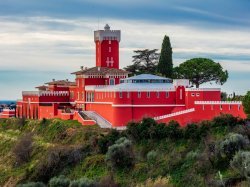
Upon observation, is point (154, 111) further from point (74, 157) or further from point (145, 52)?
point (145, 52)

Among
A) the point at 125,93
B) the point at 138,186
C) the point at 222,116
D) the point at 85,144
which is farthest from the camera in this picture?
the point at 125,93

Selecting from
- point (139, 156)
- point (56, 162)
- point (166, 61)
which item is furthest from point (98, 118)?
point (166, 61)

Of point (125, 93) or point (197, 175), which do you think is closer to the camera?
point (197, 175)

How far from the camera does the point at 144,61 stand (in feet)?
284

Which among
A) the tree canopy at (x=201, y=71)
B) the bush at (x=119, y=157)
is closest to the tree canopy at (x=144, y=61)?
the tree canopy at (x=201, y=71)

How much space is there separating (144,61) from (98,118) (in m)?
18.7

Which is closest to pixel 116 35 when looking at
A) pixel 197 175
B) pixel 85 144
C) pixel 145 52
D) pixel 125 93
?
pixel 145 52

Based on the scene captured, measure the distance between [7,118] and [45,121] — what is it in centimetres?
1260

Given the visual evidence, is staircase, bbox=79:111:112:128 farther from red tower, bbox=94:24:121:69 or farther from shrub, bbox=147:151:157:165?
shrub, bbox=147:151:157:165

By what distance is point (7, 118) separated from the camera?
283ft

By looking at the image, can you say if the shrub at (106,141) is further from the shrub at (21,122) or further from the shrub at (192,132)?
the shrub at (21,122)

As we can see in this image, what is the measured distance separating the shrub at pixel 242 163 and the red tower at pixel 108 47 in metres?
32.7

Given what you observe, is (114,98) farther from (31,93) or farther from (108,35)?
(31,93)

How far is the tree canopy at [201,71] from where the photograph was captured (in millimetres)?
81438
